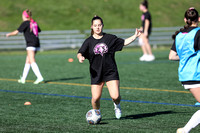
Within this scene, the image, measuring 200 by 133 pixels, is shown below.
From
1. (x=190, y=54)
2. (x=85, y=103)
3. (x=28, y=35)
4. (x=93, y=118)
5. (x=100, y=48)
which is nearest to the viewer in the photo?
(x=190, y=54)

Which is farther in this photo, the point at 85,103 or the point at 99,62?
the point at 85,103

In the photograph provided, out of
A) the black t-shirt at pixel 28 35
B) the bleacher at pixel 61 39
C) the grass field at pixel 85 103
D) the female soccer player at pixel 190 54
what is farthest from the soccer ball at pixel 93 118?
the bleacher at pixel 61 39

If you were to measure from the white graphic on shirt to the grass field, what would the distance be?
3.81ft

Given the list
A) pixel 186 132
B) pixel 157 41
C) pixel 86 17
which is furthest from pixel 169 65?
pixel 86 17

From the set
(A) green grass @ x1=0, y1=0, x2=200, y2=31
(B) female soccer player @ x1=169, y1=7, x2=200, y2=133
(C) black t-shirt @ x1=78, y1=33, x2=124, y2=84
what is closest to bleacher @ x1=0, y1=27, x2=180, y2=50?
(A) green grass @ x1=0, y1=0, x2=200, y2=31

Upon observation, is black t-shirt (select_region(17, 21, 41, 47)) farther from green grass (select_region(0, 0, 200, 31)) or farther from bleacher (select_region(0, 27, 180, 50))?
green grass (select_region(0, 0, 200, 31))

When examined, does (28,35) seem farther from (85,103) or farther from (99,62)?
(99,62)

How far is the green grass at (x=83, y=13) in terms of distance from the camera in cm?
3475

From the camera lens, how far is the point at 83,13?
36844 millimetres

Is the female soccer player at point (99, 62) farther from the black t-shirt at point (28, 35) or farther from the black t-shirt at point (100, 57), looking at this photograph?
the black t-shirt at point (28, 35)

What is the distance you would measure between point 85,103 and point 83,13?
95.9 feet

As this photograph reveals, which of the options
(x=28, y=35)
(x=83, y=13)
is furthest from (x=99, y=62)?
(x=83, y=13)

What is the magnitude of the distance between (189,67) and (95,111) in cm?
183

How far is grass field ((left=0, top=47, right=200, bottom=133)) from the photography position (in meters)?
6.08
